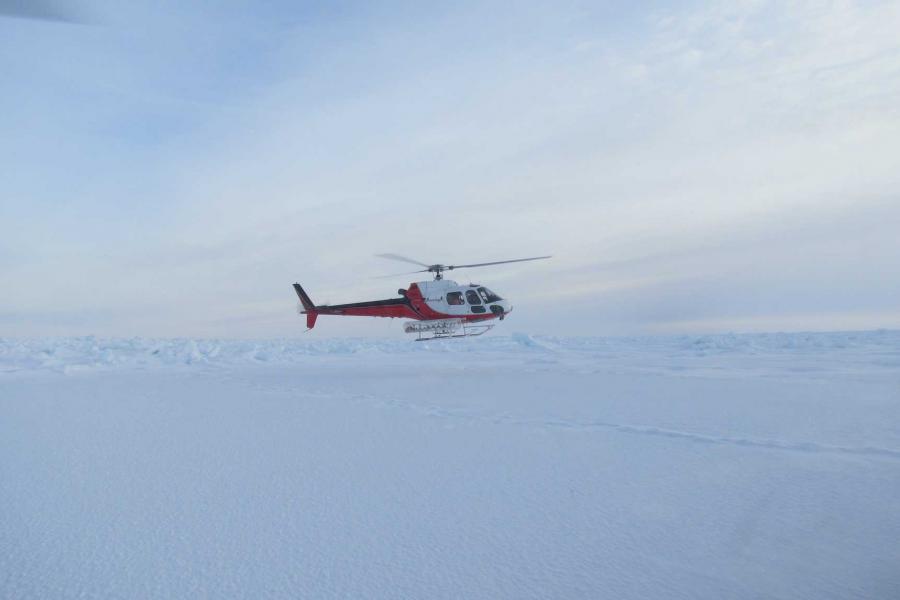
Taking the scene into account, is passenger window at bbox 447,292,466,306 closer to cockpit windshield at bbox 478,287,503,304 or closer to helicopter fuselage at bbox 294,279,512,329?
helicopter fuselage at bbox 294,279,512,329

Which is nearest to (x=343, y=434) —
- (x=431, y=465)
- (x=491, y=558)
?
(x=431, y=465)

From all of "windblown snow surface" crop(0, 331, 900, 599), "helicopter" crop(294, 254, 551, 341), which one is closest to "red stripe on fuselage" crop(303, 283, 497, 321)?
"helicopter" crop(294, 254, 551, 341)

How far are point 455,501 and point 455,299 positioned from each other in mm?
13689

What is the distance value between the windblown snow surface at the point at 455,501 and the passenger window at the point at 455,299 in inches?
399

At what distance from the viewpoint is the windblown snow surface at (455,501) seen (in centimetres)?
219

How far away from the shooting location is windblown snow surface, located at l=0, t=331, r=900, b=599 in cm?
219

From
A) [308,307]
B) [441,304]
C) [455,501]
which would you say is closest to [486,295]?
[441,304]

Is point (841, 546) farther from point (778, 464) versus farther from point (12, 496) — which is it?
point (12, 496)

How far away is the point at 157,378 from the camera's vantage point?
10.6 metres

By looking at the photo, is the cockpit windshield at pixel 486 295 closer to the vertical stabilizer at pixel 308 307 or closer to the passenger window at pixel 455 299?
the passenger window at pixel 455 299

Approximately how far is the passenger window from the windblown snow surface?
1014 centimetres

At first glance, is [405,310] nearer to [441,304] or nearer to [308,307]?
[441,304]

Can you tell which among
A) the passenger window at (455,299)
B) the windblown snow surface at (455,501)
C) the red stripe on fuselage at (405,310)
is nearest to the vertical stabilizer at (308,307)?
the red stripe on fuselage at (405,310)

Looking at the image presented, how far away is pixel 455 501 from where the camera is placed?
3035mm
